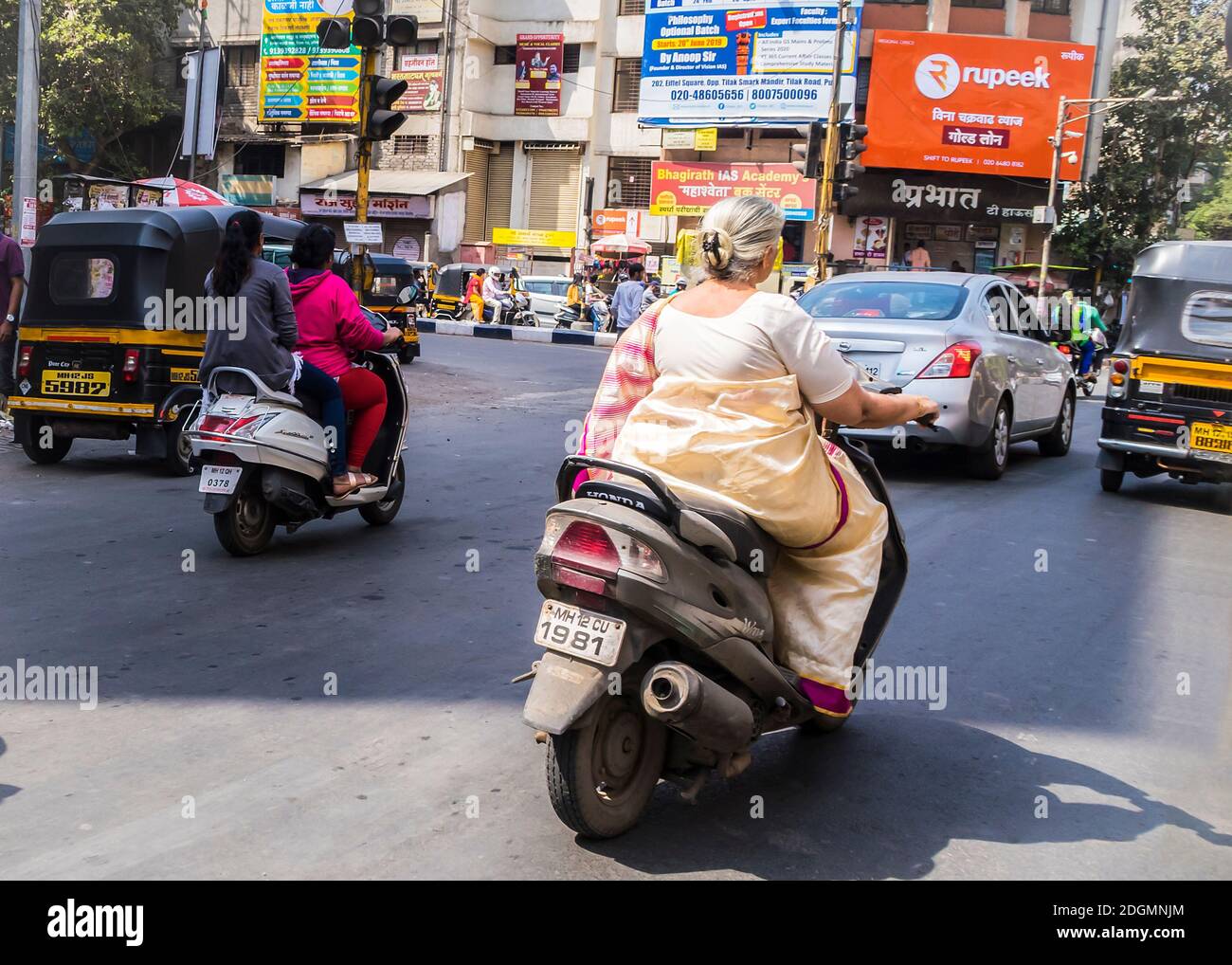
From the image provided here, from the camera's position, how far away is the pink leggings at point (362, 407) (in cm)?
756

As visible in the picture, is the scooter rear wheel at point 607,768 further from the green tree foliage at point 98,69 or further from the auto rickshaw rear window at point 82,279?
the green tree foliage at point 98,69

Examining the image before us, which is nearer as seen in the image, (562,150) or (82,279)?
(82,279)

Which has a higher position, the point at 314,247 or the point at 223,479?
the point at 314,247

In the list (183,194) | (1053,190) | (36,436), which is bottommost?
(36,436)

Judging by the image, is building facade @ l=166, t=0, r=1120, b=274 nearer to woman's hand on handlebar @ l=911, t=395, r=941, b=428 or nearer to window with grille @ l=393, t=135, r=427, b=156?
window with grille @ l=393, t=135, r=427, b=156

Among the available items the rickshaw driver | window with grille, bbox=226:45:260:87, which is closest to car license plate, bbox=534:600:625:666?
the rickshaw driver

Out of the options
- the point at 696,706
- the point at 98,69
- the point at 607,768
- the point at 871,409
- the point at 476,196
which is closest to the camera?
the point at 696,706

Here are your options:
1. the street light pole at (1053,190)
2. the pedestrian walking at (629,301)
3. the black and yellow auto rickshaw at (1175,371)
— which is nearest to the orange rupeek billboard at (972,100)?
the street light pole at (1053,190)

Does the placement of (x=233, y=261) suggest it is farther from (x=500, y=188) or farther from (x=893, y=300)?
(x=500, y=188)

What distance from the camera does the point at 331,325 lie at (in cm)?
736

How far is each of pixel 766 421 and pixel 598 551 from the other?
622 millimetres

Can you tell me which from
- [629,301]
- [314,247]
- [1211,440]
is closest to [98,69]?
[629,301]

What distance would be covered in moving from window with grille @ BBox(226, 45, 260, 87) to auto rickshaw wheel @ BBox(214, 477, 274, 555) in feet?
139

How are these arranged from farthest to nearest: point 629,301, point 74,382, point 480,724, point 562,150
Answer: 1. point 562,150
2. point 629,301
3. point 74,382
4. point 480,724
